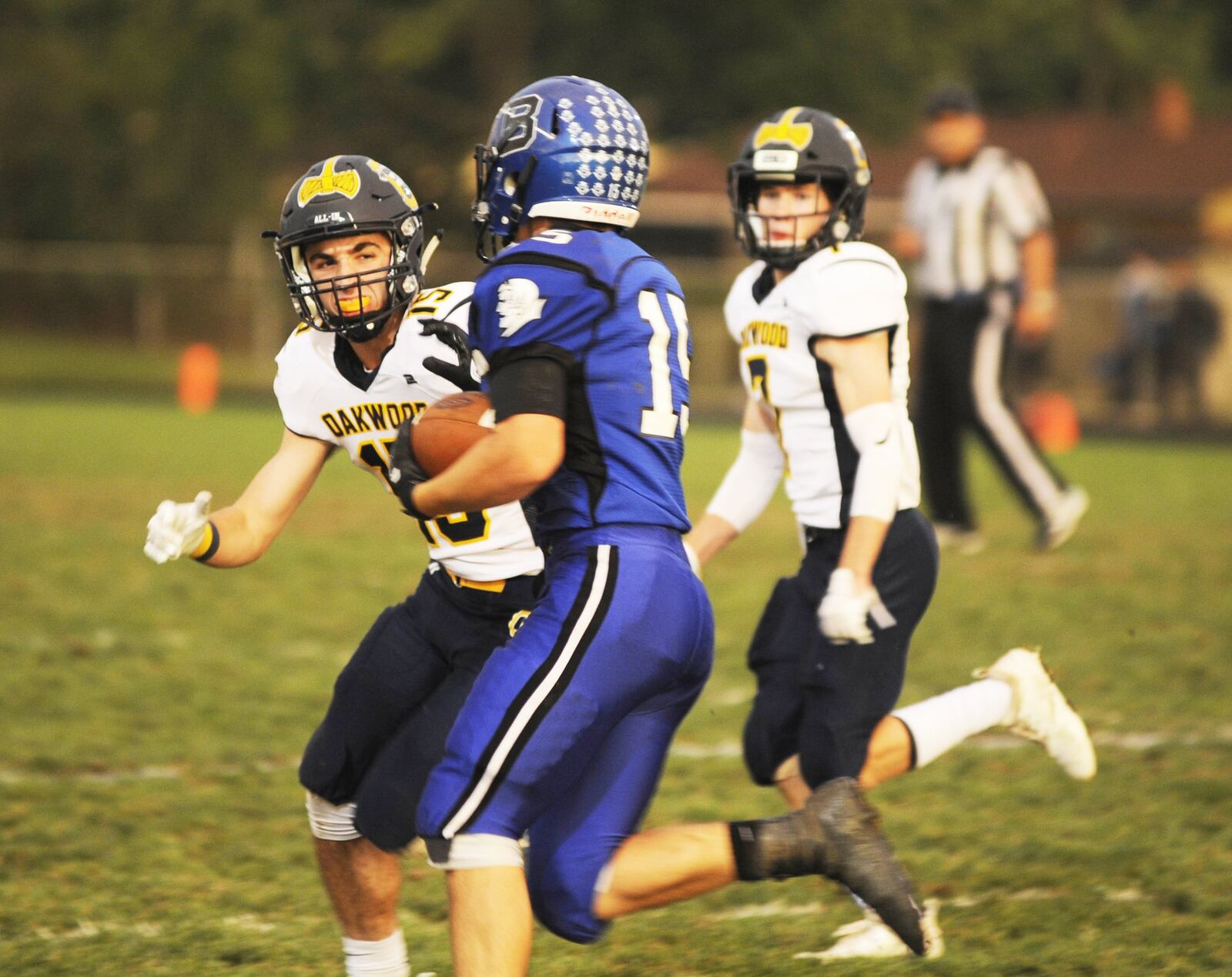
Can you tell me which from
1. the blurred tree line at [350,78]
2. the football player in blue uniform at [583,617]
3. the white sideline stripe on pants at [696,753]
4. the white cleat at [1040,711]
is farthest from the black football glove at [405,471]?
the blurred tree line at [350,78]

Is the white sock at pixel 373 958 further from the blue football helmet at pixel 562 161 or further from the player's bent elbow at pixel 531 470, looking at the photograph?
the blue football helmet at pixel 562 161

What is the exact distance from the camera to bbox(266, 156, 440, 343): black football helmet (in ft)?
11.4

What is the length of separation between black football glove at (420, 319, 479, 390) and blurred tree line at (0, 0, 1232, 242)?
25.0 meters

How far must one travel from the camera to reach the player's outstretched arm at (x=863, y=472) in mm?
3436

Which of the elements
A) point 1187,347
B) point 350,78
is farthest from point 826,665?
point 350,78

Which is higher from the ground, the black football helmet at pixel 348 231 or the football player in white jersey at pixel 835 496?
the black football helmet at pixel 348 231

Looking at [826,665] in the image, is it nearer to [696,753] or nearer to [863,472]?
[863,472]

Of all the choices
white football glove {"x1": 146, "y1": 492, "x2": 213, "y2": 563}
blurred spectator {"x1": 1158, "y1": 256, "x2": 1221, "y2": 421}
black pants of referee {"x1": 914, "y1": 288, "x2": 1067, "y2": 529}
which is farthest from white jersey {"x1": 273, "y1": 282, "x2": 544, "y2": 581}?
blurred spectator {"x1": 1158, "y1": 256, "x2": 1221, "y2": 421}

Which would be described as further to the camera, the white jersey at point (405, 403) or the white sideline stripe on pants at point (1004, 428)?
Result: the white sideline stripe on pants at point (1004, 428)

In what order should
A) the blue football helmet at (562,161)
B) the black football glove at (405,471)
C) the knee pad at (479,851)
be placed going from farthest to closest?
the blue football helmet at (562,161) → the black football glove at (405,471) → the knee pad at (479,851)

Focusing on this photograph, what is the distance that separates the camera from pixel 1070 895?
412 cm

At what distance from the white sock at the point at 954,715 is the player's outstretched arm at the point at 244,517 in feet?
4.73

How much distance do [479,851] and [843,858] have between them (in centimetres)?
69

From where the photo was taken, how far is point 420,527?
3.51m
